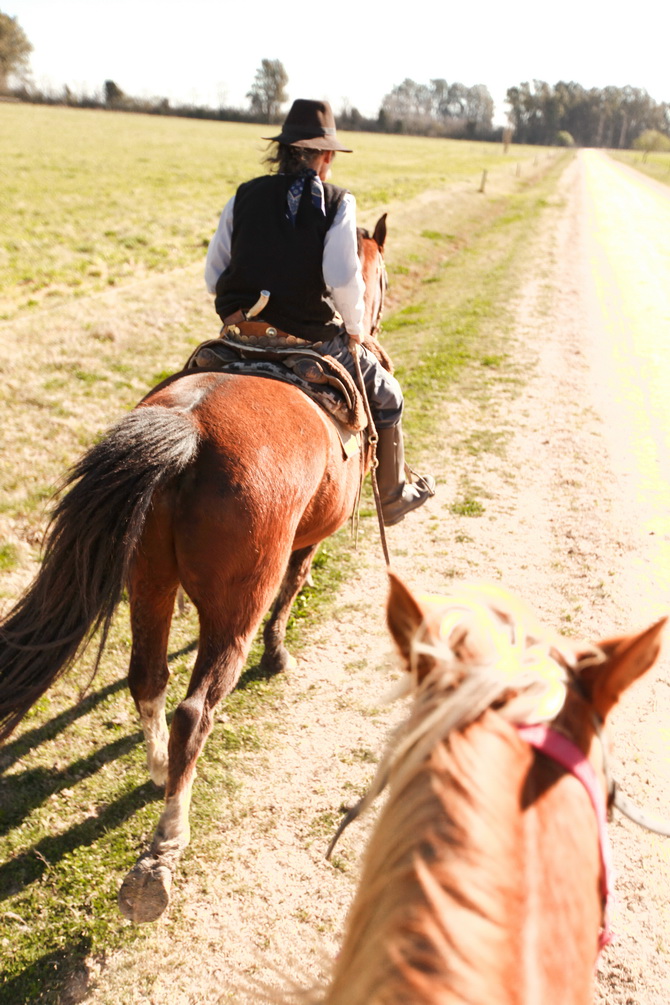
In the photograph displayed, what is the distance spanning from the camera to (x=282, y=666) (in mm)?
4414

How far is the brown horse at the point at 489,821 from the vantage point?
903 millimetres

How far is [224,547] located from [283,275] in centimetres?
150

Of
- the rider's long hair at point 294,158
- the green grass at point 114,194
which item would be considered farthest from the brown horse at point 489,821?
the green grass at point 114,194

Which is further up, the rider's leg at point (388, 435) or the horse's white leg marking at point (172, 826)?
the rider's leg at point (388, 435)

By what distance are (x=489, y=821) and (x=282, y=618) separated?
11.3 ft

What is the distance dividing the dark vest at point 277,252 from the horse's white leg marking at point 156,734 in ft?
6.22

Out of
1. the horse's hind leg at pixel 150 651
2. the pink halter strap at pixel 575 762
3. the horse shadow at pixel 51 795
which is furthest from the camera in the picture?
the horse shadow at pixel 51 795

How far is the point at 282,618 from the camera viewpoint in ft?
14.4

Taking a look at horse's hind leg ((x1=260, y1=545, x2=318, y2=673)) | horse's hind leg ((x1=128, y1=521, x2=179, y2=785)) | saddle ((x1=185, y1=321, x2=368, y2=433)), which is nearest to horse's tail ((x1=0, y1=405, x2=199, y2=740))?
horse's hind leg ((x1=128, y1=521, x2=179, y2=785))

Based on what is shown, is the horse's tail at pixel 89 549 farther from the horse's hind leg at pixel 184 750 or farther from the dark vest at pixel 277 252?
the dark vest at pixel 277 252

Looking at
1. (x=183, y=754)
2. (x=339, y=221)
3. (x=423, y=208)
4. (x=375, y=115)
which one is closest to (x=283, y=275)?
(x=339, y=221)

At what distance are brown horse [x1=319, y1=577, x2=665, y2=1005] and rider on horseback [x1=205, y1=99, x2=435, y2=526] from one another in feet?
8.35

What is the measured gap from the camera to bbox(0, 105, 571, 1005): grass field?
307 centimetres

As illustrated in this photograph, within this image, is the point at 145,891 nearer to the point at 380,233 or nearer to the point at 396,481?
the point at 396,481
